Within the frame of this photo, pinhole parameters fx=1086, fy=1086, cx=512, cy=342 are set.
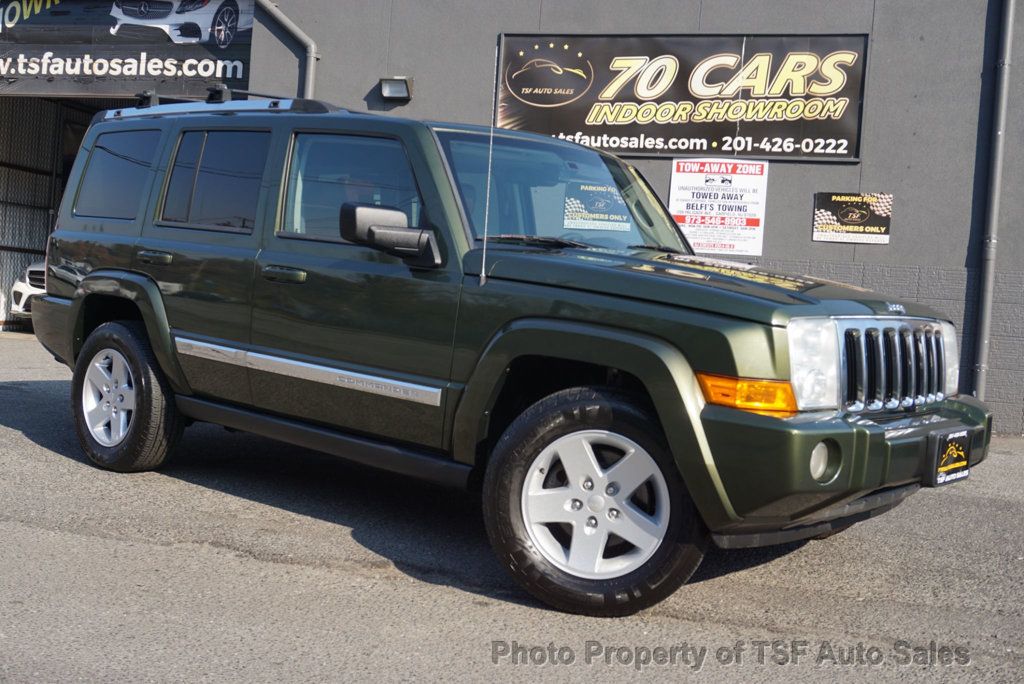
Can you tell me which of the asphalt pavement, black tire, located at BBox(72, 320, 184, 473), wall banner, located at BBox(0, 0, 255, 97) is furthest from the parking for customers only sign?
black tire, located at BBox(72, 320, 184, 473)

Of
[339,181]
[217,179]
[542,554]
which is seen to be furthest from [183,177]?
[542,554]

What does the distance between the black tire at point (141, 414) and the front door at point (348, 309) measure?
33.1 inches

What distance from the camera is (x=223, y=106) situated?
5.71 metres

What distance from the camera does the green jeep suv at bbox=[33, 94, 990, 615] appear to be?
371 cm

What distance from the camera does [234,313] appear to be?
5.14 m

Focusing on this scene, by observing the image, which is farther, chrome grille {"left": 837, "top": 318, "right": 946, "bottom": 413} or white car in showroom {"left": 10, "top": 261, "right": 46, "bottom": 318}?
white car in showroom {"left": 10, "top": 261, "right": 46, "bottom": 318}

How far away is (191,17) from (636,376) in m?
11.2

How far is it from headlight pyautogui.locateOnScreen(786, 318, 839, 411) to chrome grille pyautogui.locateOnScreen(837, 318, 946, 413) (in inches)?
2.2

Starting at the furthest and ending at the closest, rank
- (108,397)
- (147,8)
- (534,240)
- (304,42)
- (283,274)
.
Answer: (147,8) < (304,42) < (108,397) < (283,274) < (534,240)

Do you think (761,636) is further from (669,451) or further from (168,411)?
(168,411)

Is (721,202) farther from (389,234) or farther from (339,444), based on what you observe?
(389,234)

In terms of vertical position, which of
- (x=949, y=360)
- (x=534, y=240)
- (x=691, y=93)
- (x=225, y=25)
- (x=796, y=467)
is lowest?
(x=796, y=467)

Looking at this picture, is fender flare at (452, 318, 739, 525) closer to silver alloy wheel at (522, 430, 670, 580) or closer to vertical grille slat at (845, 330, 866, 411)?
silver alloy wheel at (522, 430, 670, 580)

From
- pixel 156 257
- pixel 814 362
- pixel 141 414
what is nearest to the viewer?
pixel 814 362
